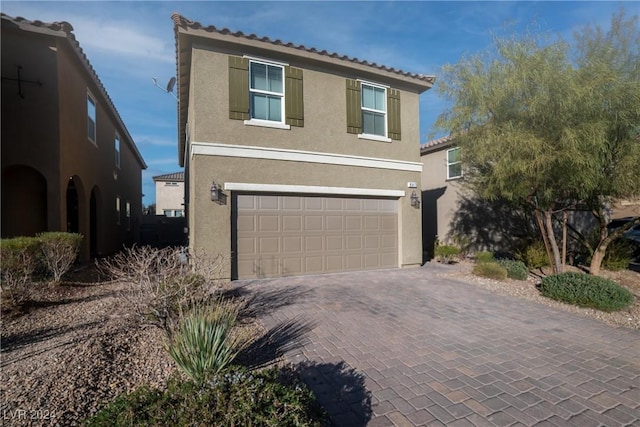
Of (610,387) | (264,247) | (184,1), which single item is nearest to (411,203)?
(264,247)

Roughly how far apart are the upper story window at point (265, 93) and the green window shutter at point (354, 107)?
5.07ft

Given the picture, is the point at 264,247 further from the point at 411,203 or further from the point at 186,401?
the point at 186,401

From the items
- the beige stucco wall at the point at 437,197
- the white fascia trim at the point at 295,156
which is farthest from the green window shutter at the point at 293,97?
the beige stucco wall at the point at 437,197

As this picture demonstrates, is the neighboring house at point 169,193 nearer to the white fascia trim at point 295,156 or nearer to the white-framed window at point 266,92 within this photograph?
the white-framed window at point 266,92

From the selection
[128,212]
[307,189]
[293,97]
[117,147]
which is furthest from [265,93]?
[128,212]

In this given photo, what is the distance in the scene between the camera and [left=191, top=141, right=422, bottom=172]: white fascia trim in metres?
8.23

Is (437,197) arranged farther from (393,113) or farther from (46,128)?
(46,128)

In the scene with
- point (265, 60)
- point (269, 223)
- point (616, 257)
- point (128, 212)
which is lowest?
point (616, 257)

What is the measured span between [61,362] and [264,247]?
5.45 m

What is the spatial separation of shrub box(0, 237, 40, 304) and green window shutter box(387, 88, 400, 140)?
31.7ft

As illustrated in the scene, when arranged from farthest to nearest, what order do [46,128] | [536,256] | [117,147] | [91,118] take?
1. [117,147]
2. [91,118]
3. [536,256]
4. [46,128]

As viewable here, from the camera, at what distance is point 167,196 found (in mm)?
32500

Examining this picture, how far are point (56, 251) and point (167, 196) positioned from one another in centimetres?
2701

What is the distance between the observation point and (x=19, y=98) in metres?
9.11
